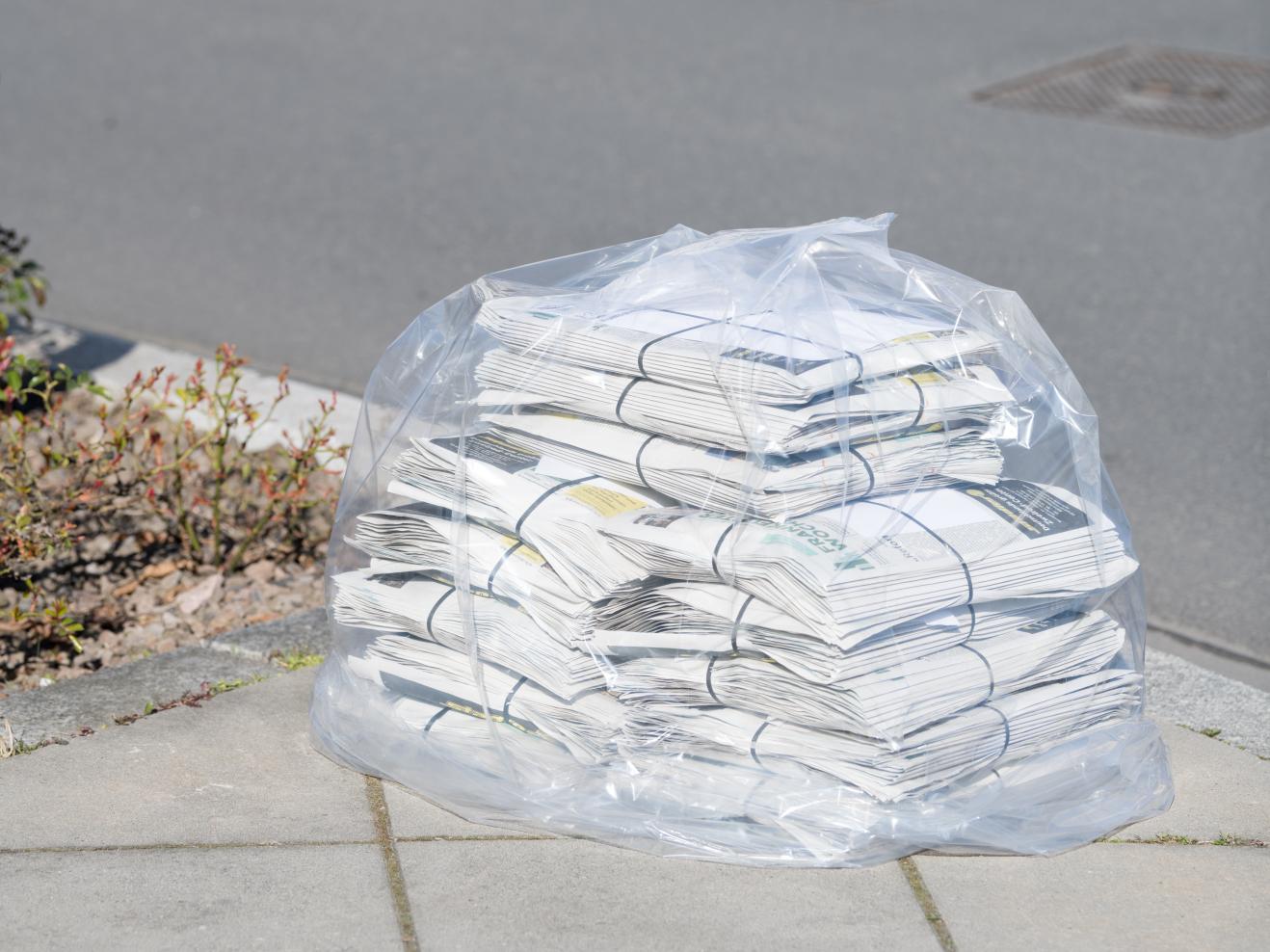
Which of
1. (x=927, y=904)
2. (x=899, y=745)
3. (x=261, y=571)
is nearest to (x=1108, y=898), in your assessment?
(x=927, y=904)

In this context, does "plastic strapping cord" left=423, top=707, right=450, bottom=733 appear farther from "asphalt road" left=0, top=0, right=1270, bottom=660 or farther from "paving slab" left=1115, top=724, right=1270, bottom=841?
"asphalt road" left=0, top=0, right=1270, bottom=660

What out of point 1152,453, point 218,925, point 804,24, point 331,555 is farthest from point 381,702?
point 804,24

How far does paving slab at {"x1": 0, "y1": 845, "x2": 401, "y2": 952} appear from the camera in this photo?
7.07 ft

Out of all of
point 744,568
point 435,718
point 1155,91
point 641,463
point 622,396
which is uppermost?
point 1155,91

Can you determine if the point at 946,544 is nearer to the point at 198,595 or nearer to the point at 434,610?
the point at 434,610

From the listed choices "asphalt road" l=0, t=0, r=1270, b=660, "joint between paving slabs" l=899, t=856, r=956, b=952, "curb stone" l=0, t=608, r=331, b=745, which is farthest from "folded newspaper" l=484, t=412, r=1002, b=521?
"asphalt road" l=0, t=0, r=1270, b=660

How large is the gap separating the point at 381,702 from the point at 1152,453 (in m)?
2.99

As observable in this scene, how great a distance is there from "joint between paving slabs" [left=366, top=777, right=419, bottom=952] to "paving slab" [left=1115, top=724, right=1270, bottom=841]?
1250 mm

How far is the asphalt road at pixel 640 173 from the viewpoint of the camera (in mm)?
5246

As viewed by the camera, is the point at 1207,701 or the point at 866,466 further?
the point at 1207,701

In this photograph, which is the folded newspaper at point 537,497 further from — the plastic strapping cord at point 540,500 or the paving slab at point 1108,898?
the paving slab at point 1108,898

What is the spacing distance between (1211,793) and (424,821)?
57.3 inches

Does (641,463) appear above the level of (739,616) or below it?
above

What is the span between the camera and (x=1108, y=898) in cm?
235
